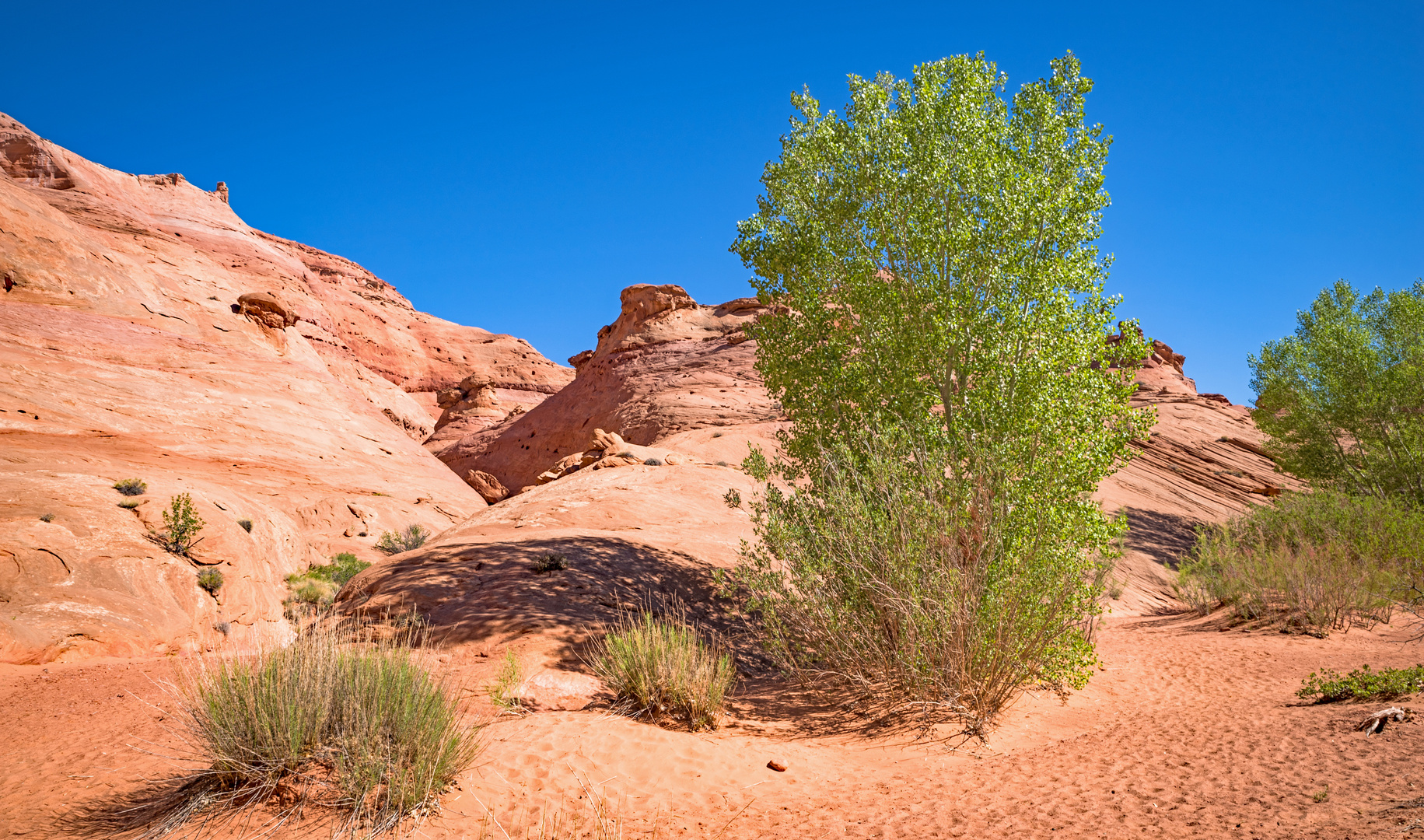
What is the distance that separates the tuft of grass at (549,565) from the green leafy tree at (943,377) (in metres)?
3.35

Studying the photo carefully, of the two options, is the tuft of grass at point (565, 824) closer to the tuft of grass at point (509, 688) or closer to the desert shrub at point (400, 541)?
the tuft of grass at point (509, 688)

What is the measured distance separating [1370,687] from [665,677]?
7.12 metres

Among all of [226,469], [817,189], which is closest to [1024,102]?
[817,189]

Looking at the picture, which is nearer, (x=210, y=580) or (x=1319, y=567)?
(x=210, y=580)

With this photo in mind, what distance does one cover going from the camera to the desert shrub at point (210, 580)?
485 inches

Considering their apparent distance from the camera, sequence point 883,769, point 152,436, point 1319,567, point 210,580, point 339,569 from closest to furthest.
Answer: point 883,769 → point 210,580 → point 1319,567 → point 339,569 → point 152,436

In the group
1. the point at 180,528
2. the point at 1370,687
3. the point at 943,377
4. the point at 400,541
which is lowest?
the point at 1370,687

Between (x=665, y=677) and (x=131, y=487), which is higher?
(x=131, y=487)

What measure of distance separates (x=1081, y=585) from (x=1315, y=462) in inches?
890

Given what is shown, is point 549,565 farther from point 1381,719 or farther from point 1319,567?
point 1319,567

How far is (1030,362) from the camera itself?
9.30m

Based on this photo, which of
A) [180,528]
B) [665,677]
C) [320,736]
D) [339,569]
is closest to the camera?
[320,736]

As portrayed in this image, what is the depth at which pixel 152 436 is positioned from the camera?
1936 centimetres

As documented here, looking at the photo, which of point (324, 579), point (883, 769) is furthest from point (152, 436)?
point (883, 769)
